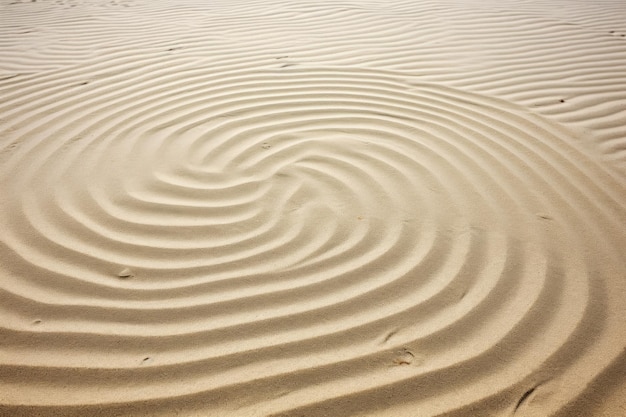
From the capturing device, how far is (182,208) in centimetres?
214

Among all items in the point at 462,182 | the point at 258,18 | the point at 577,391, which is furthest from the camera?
the point at 258,18

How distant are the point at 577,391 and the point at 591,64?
383 centimetres

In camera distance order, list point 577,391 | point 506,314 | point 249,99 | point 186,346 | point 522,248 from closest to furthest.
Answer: point 577,391, point 186,346, point 506,314, point 522,248, point 249,99

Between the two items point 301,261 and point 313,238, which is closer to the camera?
point 301,261

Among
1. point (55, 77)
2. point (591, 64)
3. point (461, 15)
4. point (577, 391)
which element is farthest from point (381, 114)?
point (461, 15)

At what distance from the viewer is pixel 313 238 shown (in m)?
1.97

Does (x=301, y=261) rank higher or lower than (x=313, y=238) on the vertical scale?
lower

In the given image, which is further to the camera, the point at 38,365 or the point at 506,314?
the point at 506,314

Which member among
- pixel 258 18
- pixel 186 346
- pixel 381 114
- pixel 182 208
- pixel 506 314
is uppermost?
pixel 258 18

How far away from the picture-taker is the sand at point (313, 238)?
1382 millimetres

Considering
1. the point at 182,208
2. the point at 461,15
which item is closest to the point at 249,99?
the point at 182,208

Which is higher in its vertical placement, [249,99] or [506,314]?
[249,99]

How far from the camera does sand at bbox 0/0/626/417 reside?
1382mm

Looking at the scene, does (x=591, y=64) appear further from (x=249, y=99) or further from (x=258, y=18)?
(x=258, y=18)
